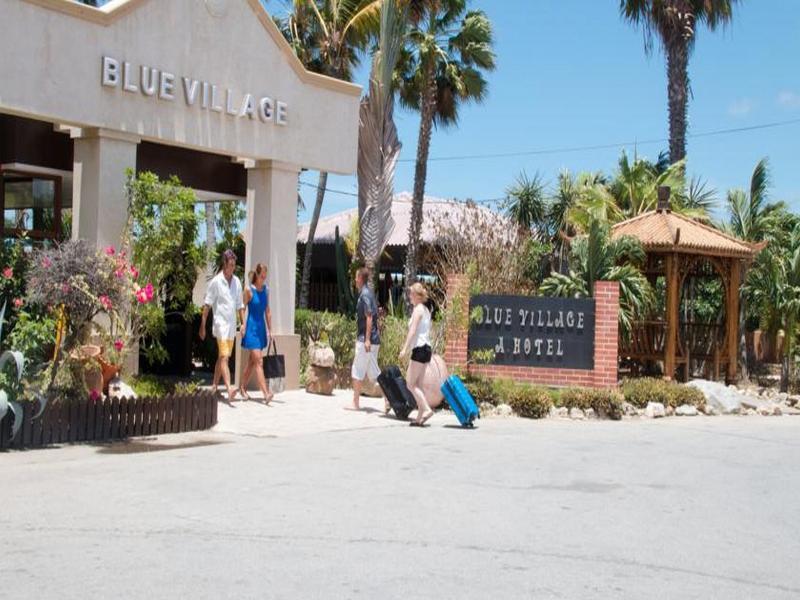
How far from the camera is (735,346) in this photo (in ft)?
68.3

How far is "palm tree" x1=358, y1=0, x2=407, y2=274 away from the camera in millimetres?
24297

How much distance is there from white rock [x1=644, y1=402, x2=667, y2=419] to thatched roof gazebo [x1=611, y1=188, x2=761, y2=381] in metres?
3.43

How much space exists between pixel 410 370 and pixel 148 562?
706cm

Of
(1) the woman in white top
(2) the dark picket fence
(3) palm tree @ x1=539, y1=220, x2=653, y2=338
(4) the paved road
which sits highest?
(3) palm tree @ x1=539, y1=220, x2=653, y2=338

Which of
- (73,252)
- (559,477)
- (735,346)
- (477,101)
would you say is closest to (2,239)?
(73,252)

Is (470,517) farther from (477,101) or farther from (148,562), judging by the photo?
(477,101)

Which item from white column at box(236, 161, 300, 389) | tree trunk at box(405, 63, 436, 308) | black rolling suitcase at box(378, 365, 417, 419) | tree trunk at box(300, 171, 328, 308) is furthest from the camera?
tree trunk at box(300, 171, 328, 308)

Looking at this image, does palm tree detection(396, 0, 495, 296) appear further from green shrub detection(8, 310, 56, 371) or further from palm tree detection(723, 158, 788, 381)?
green shrub detection(8, 310, 56, 371)

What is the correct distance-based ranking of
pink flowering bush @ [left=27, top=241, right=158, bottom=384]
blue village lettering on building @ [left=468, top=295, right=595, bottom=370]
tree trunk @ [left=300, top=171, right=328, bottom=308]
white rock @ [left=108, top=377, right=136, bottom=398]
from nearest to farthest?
1. pink flowering bush @ [left=27, top=241, right=158, bottom=384]
2. white rock @ [left=108, top=377, right=136, bottom=398]
3. blue village lettering on building @ [left=468, top=295, right=595, bottom=370]
4. tree trunk @ [left=300, top=171, right=328, bottom=308]

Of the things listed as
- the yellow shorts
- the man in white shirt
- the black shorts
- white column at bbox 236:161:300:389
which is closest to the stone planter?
white column at bbox 236:161:300:389

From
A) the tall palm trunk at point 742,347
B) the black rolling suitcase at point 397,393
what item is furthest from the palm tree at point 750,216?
the black rolling suitcase at point 397,393

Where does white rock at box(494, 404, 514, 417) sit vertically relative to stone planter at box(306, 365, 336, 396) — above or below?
below

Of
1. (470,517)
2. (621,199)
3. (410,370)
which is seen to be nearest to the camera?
(470,517)

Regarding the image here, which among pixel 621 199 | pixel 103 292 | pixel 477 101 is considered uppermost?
pixel 477 101
